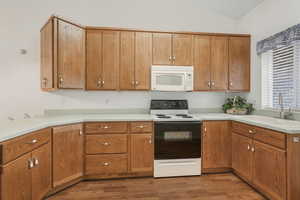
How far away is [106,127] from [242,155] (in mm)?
1961

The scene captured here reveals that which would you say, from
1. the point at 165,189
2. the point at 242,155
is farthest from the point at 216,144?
the point at 165,189

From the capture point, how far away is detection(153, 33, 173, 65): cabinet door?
322cm

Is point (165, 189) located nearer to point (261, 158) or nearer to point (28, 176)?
point (261, 158)

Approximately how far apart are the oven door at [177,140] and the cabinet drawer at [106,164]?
20.2 inches

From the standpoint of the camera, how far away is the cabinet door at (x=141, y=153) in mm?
2887

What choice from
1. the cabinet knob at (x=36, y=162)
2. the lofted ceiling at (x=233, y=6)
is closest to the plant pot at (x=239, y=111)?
the lofted ceiling at (x=233, y=6)

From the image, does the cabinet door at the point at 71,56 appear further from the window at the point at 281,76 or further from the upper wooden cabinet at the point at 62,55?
the window at the point at 281,76

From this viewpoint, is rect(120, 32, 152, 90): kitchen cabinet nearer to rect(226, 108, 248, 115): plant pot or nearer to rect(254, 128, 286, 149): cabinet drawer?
rect(226, 108, 248, 115): plant pot

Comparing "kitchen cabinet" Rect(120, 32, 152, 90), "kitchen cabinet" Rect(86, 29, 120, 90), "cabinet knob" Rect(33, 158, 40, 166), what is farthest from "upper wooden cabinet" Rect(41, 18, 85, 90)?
"cabinet knob" Rect(33, 158, 40, 166)

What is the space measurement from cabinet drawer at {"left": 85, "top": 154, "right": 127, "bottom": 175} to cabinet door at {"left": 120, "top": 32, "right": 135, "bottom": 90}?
1.08m

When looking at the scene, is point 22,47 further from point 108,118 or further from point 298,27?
point 298,27

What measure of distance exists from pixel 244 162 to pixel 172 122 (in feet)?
3.67

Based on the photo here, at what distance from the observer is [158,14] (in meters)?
3.50

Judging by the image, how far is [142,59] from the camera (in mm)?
3197
